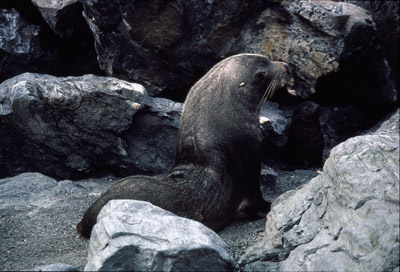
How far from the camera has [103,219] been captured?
316cm

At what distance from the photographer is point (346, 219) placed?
3.15 metres

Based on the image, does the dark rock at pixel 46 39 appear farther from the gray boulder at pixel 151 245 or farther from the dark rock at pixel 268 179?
the gray boulder at pixel 151 245

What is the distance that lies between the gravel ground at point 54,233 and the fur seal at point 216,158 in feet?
0.64

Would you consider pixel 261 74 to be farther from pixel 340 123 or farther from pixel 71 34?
pixel 71 34

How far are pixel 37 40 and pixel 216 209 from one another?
4174mm

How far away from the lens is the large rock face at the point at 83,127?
19.1 feet

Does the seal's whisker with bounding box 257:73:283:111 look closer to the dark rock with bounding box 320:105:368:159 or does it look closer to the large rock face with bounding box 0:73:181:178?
the large rock face with bounding box 0:73:181:178

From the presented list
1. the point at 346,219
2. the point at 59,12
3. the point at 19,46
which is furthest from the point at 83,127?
the point at 346,219

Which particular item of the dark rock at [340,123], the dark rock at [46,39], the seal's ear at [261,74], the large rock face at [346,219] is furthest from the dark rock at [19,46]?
the large rock face at [346,219]

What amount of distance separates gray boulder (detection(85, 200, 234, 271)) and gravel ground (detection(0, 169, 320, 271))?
1.82 ft

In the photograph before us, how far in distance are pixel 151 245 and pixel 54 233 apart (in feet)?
6.07

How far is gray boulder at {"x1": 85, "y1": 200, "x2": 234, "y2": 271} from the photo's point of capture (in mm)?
2969

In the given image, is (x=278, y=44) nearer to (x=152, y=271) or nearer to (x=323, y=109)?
(x=323, y=109)

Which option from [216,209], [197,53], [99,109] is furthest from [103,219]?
[197,53]
